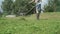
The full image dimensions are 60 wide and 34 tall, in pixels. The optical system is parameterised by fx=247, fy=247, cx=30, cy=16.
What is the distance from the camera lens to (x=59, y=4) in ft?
127

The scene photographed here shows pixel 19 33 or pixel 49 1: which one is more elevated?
pixel 19 33

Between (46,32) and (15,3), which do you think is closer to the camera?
(46,32)

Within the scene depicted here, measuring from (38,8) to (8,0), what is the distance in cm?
2776

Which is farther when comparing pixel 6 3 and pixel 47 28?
pixel 6 3

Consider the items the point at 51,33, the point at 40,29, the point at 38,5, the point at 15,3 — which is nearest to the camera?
the point at 51,33

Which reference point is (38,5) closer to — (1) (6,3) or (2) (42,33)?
(2) (42,33)

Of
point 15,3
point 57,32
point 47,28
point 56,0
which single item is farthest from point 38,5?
point 15,3

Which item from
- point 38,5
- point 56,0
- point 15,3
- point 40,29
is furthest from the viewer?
point 15,3

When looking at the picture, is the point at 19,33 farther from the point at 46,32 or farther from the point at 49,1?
the point at 49,1

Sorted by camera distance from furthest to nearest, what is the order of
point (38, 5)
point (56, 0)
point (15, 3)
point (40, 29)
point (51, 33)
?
1. point (15, 3)
2. point (56, 0)
3. point (38, 5)
4. point (40, 29)
5. point (51, 33)

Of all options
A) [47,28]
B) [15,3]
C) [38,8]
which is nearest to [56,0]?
[15,3]

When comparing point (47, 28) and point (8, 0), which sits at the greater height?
point (47, 28)

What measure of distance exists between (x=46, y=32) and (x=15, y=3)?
101ft

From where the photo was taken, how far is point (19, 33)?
773 centimetres
